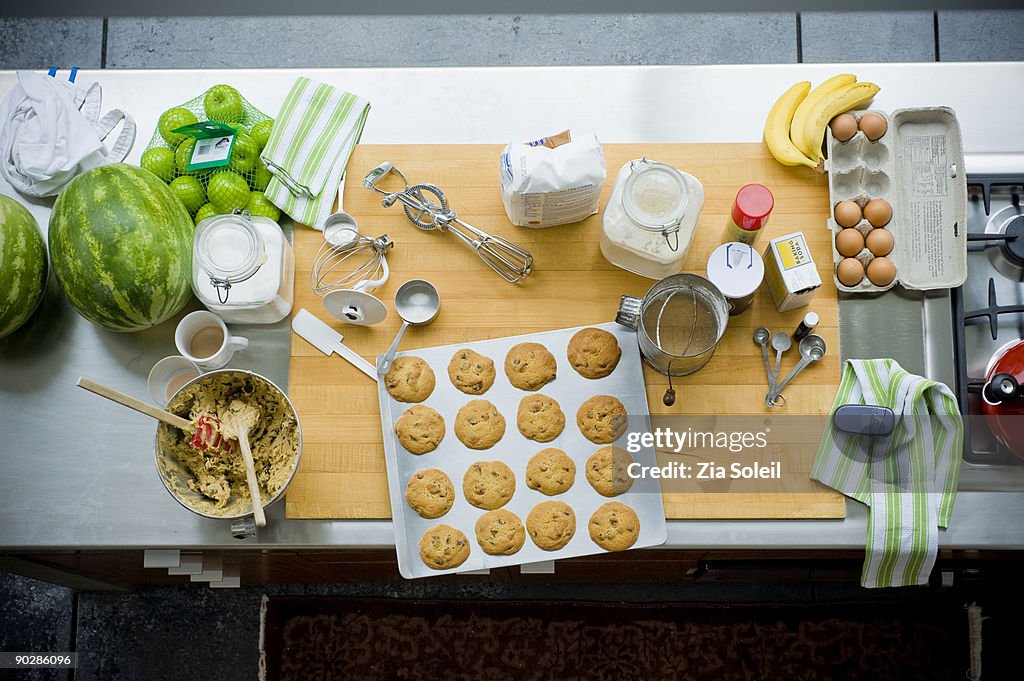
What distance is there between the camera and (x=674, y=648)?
6.01ft

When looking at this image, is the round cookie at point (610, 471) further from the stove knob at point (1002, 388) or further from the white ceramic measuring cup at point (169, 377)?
the white ceramic measuring cup at point (169, 377)

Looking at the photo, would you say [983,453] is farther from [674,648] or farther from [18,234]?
[18,234]

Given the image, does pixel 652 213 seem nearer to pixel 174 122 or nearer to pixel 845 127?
pixel 845 127

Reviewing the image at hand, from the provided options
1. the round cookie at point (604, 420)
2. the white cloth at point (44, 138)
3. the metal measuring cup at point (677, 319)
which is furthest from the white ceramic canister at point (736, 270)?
the white cloth at point (44, 138)

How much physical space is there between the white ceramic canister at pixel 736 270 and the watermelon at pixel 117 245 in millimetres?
836

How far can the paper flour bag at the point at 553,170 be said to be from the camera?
1.15 metres

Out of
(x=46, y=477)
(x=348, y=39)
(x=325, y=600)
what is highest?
(x=348, y=39)

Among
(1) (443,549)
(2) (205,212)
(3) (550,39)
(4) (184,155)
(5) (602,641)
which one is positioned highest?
(3) (550,39)

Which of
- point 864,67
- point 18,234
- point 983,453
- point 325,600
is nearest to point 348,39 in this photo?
point 18,234

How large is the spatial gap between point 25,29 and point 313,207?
1.42 metres

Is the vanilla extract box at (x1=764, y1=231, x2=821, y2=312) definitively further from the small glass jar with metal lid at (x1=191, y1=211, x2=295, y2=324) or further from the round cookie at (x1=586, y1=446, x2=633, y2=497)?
the small glass jar with metal lid at (x1=191, y1=211, x2=295, y2=324)

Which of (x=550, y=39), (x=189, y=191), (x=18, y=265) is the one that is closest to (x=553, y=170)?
(x=189, y=191)

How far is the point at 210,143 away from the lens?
4.23ft

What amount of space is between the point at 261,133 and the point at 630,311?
0.70 metres
